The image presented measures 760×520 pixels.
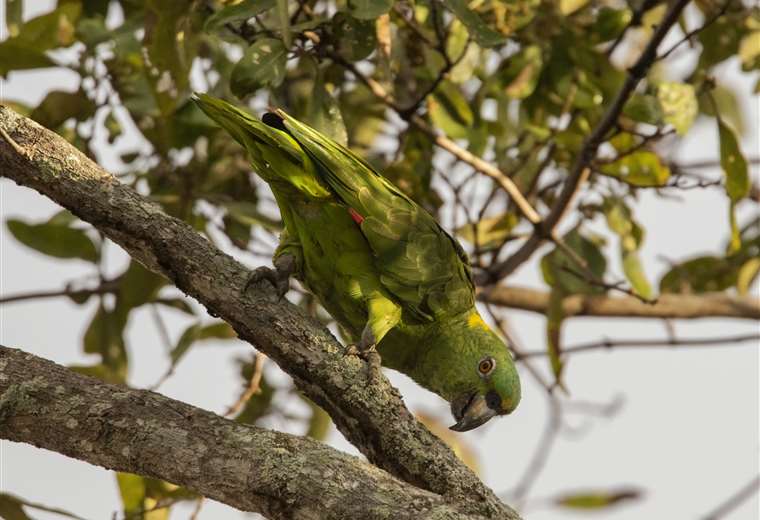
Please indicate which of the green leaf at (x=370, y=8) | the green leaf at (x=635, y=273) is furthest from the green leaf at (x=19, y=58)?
the green leaf at (x=635, y=273)

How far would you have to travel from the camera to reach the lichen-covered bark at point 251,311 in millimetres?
3180

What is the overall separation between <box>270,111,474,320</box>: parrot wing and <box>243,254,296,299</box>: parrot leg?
328mm

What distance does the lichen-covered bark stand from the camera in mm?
3180

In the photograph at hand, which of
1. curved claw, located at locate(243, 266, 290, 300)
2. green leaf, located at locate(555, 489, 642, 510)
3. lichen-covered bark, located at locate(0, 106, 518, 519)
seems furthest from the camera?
curved claw, located at locate(243, 266, 290, 300)

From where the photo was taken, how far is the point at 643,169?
5000 mm

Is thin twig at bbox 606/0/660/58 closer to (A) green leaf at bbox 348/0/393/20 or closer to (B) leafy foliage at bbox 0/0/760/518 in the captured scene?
(B) leafy foliage at bbox 0/0/760/518

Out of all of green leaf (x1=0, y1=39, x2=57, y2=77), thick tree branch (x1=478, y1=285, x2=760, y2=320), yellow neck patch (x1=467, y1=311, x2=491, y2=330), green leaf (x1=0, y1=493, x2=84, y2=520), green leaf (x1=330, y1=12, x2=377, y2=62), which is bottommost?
green leaf (x1=0, y1=493, x2=84, y2=520)

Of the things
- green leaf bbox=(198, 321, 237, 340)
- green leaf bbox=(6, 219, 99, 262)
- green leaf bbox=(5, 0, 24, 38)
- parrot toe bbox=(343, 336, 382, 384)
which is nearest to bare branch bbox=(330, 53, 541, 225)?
parrot toe bbox=(343, 336, 382, 384)

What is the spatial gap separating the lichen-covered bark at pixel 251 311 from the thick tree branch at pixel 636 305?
2.79 m

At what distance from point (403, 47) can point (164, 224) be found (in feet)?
6.50

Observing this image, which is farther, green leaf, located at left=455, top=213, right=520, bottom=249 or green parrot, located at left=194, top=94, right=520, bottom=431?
green leaf, located at left=455, top=213, right=520, bottom=249

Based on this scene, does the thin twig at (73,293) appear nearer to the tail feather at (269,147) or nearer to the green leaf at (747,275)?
the tail feather at (269,147)

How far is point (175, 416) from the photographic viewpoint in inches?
119

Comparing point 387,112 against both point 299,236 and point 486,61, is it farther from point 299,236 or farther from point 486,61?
point 299,236
